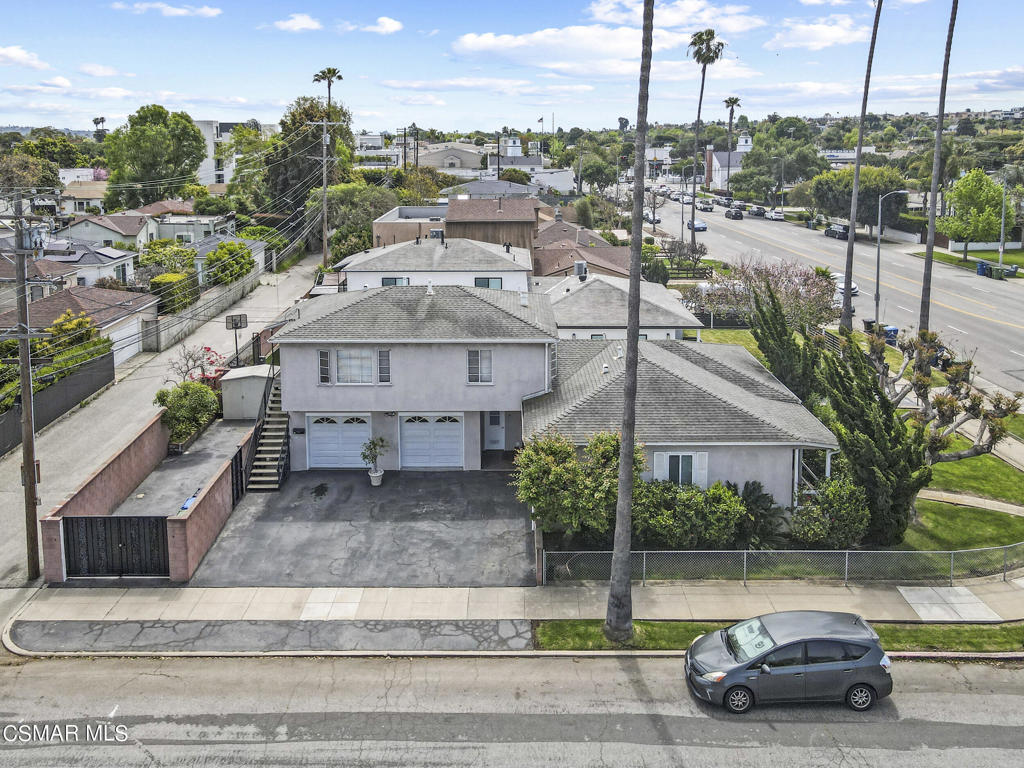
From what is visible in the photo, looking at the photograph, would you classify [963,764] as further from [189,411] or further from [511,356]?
[189,411]

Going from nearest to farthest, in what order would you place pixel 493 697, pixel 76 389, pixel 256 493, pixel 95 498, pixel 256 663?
pixel 493 697, pixel 256 663, pixel 95 498, pixel 256 493, pixel 76 389

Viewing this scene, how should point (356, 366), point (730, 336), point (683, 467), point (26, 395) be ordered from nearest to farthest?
point (26, 395) → point (683, 467) → point (356, 366) → point (730, 336)

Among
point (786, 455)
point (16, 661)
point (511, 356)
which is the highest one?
point (511, 356)

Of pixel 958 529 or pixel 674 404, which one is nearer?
pixel 674 404

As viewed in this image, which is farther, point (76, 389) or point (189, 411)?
point (76, 389)

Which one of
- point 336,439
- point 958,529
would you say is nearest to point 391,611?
point 336,439

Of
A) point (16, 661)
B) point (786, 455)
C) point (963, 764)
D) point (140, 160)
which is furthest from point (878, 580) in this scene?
point (140, 160)

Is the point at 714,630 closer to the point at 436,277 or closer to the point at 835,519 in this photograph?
the point at 835,519
